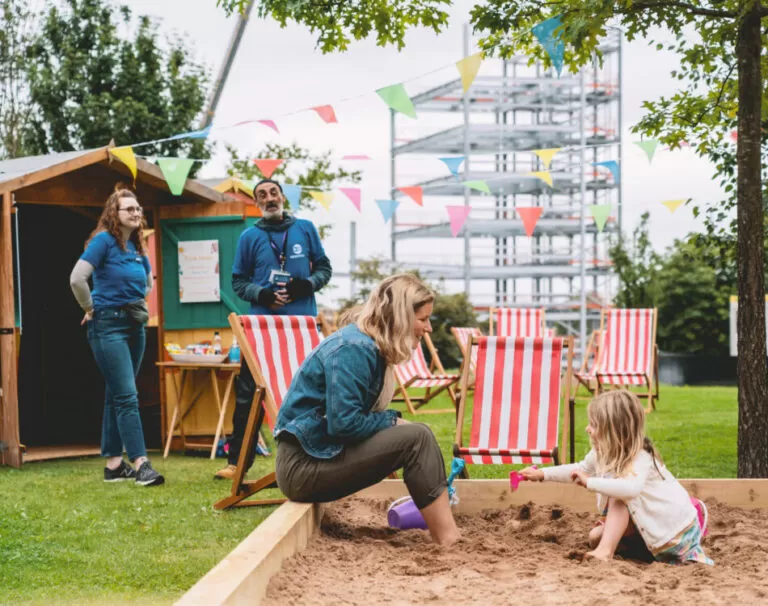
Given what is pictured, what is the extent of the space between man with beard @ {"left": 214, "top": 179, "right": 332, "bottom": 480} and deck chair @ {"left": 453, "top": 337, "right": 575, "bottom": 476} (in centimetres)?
113

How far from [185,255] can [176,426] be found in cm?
128

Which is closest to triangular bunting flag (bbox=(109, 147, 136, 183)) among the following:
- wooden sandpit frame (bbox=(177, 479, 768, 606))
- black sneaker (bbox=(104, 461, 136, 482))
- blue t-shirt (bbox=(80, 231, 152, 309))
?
blue t-shirt (bbox=(80, 231, 152, 309))

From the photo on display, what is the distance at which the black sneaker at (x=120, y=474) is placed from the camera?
591 cm

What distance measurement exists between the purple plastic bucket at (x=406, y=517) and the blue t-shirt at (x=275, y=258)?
2106 mm

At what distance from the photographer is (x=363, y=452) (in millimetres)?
3604

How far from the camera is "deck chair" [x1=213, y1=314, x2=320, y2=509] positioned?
4734mm

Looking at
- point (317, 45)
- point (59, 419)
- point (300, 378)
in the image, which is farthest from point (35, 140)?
point (300, 378)

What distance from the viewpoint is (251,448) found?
15.5 ft

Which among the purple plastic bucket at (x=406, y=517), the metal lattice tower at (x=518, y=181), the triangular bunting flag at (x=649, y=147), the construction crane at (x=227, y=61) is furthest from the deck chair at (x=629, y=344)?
the metal lattice tower at (x=518, y=181)

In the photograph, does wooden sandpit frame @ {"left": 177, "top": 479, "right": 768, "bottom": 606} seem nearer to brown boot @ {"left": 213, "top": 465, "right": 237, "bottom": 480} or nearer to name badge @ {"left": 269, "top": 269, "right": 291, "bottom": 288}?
brown boot @ {"left": 213, "top": 465, "right": 237, "bottom": 480}

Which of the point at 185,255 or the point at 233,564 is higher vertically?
the point at 185,255

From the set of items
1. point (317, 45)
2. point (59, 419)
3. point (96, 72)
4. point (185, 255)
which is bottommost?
point (59, 419)

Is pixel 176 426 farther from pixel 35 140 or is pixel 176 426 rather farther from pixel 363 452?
pixel 35 140

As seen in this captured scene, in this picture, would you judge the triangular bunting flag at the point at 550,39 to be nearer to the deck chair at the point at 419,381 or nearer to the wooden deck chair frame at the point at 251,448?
the wooden deck chair frame at the point at 251,448
